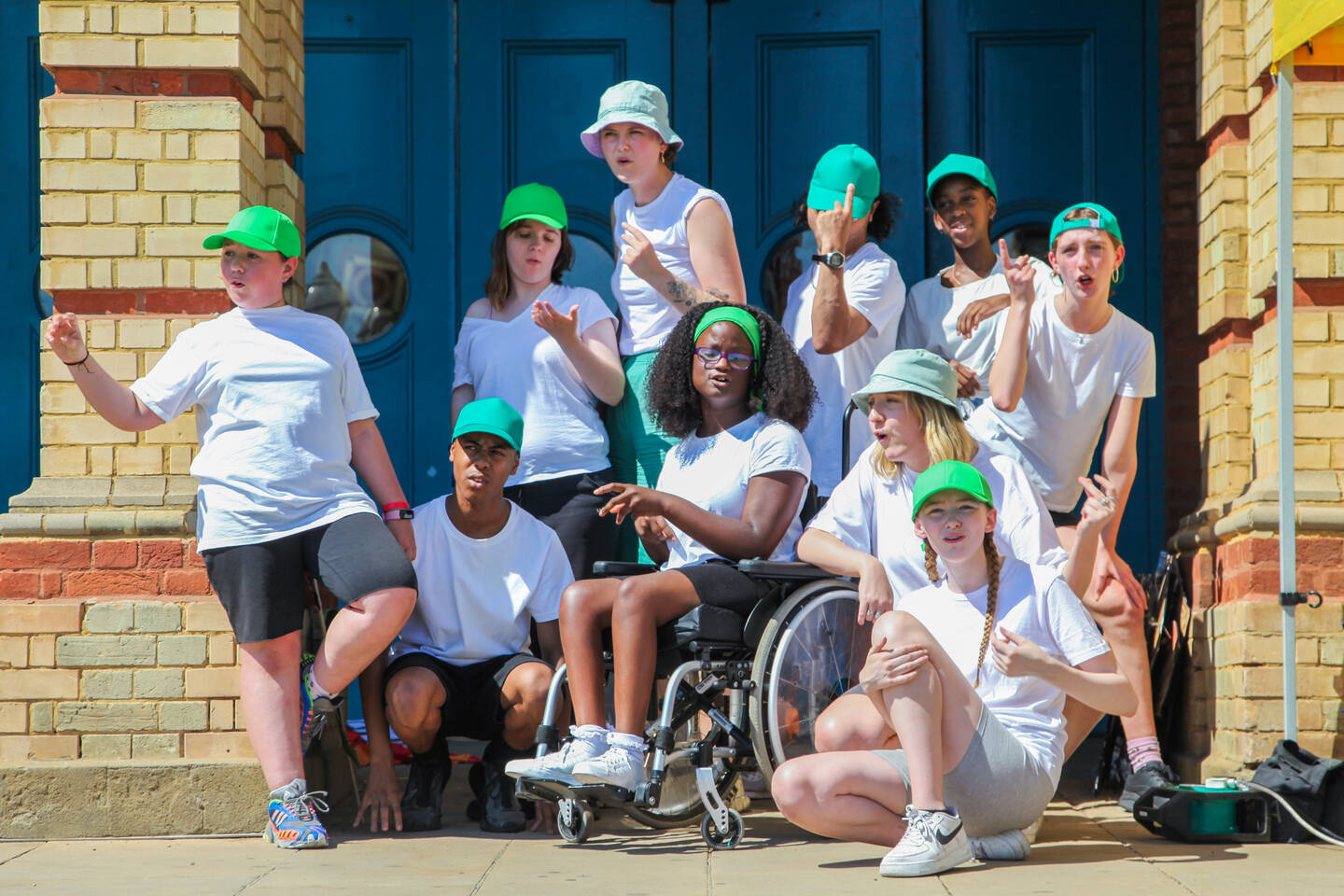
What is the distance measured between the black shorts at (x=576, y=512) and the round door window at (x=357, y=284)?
173 centimetres

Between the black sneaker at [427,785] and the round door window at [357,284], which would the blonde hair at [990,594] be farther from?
the round door window at [357,284]

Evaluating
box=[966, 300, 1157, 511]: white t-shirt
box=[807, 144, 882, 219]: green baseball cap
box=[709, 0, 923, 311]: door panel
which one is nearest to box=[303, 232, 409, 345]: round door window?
box=[709, 0, 923, 311]: door panel

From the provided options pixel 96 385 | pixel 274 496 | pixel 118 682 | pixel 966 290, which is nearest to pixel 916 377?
pixel 966 290

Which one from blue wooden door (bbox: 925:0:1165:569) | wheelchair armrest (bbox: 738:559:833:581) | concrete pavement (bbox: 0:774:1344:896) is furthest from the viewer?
blue wooden door (bbox: 925:0:1165:569)

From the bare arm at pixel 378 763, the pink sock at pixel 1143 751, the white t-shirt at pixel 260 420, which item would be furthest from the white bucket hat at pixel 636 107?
the pink sock at pixel 1143 751

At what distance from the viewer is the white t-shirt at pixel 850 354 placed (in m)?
5.66

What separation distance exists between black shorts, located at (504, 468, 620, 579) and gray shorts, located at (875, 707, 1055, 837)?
172 cm

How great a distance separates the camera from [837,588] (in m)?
5.05

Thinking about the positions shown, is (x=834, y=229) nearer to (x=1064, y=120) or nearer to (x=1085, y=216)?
(x=1085, y=216)

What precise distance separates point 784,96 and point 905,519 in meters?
2.93

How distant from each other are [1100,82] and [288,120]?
140 inches

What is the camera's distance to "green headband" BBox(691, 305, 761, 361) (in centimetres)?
526

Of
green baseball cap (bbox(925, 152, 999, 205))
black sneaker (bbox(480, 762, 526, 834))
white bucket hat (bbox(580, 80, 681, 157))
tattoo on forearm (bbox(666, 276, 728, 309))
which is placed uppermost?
white bucket hat (bbox(580, 80, 681, 157))

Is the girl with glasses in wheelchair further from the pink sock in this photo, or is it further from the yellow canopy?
the yellow canopy
